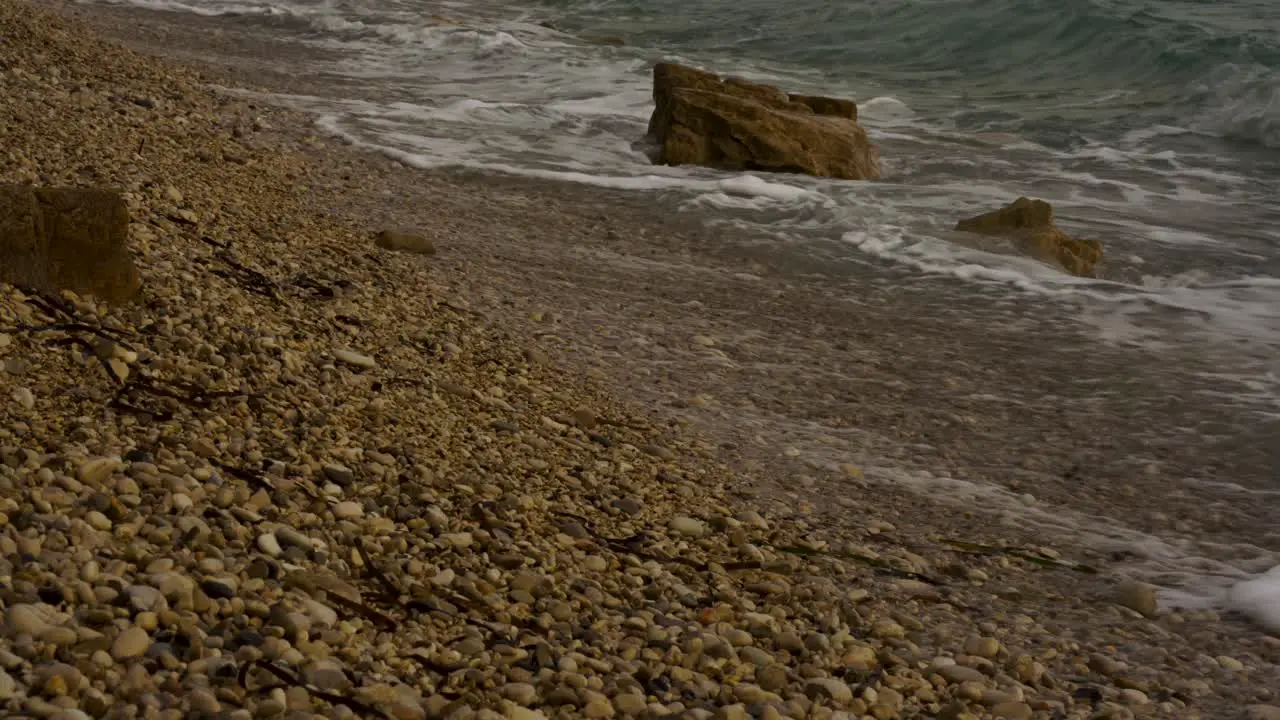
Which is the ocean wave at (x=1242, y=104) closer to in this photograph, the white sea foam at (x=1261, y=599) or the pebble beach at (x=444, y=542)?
the pebble beach at (x=444, y=542)

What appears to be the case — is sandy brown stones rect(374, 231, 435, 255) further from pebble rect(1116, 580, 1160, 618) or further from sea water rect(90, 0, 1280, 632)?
pebble rect(1116, 580, 1160, 618)

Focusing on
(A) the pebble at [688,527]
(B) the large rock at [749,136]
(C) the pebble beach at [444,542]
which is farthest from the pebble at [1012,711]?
(B) the large rock at [749,136]

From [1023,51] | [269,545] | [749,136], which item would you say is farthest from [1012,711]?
[1023,51]

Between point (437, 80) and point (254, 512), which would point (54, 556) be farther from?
point (437, 80)

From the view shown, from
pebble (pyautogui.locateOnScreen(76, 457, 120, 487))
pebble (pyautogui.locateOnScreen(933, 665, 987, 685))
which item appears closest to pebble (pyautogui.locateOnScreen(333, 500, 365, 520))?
pebble (pyautogui.locateOnScreen(76, 457, 120, 487))

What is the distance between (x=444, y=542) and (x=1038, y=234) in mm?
5704

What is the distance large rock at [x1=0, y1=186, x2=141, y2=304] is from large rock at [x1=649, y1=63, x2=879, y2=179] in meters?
6.07

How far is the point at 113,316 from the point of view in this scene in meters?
4.00

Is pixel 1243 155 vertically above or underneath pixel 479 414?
above

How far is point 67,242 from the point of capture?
13.4 ft

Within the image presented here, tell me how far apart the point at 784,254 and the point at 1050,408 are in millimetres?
2418

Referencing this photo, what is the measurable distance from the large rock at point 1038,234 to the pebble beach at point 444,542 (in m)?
2.45

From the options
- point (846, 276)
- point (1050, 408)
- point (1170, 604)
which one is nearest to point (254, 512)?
point (1170, 604)

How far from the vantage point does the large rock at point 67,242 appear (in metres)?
3.96
